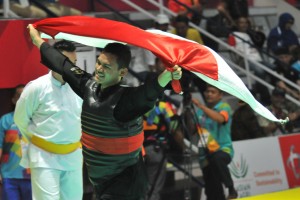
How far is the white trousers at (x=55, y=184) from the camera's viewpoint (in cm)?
591

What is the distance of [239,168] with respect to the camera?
8.73 meters

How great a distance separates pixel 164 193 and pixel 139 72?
1781 millimetres

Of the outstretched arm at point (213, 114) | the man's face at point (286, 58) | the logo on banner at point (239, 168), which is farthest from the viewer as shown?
the man's face at point (286, 58)

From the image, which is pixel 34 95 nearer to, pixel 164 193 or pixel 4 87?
pixel 4 87

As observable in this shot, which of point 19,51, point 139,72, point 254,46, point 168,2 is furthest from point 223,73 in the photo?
point 168,2

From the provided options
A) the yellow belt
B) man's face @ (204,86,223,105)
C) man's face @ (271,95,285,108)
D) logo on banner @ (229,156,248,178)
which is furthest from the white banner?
the yellow belt

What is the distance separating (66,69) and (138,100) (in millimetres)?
793

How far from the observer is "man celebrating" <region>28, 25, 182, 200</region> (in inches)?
173

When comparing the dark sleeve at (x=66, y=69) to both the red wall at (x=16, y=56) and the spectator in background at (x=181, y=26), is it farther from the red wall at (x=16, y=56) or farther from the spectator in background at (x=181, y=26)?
the spectator in background at (x=181, y=26)

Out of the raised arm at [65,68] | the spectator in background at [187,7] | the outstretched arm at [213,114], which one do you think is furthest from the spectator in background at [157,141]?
the raised arm at [65,68]

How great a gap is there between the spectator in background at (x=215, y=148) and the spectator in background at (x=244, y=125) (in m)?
0.59

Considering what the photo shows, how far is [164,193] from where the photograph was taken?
27.0ft

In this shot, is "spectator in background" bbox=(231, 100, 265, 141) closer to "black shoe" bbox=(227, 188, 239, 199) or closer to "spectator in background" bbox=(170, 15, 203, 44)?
"black shoe" bbox=(227, 188, 239, 199)

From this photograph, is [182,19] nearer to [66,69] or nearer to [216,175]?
[216,175]
